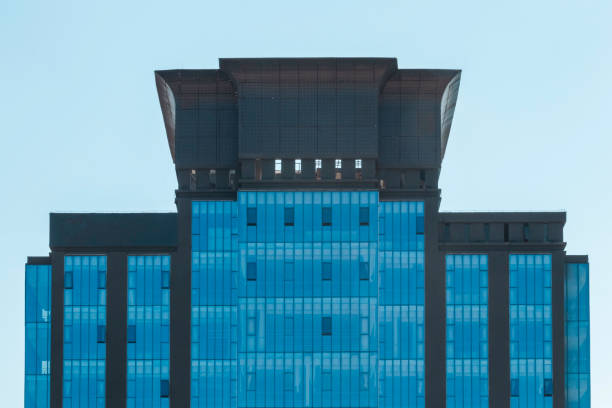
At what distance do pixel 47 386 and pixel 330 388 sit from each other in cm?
2875

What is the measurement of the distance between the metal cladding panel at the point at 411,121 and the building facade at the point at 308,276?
197 mm

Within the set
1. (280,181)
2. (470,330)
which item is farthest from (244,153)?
(470,330)

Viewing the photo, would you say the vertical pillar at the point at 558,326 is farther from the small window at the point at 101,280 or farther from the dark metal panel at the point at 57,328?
the dark metal panel at the point at 57,328

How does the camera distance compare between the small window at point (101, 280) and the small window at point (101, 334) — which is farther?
the small window at point (101, 280)

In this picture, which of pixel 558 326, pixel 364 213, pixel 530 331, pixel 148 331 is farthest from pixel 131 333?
pixel 558 326

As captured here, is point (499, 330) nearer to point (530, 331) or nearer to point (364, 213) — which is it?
point (530, 331)

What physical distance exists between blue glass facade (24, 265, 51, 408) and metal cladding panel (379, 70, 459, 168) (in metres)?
37.0

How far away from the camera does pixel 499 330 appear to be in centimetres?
16925

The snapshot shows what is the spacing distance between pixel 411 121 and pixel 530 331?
2476 centimetres

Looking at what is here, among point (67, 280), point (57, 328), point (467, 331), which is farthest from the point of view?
point (67, 280)

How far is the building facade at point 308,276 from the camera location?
6649 inches

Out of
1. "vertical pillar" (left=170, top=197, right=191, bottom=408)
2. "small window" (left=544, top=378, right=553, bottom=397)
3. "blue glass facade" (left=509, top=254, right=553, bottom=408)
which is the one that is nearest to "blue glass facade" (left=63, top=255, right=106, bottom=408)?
"vertical pillar" (left=170, top=197, right=191, bottom=408)

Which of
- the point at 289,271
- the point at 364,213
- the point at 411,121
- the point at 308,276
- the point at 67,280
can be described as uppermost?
the point at 411,121

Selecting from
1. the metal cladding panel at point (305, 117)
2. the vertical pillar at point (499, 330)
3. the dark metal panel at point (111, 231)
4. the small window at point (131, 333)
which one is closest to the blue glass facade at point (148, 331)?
the small window at point (131, 333)
